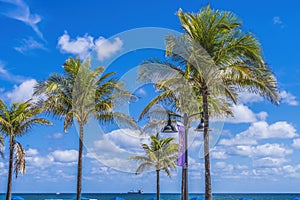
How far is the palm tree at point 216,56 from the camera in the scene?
15.1m

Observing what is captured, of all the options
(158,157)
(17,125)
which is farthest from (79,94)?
(158,157)

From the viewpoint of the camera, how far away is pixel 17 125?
2153 centimetres

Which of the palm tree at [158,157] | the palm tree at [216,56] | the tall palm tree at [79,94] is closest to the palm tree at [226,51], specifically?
the palm tree at [216,56]

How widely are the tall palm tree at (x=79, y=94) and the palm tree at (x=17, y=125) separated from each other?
130 centimetres

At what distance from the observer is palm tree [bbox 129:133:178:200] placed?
32.7 metres

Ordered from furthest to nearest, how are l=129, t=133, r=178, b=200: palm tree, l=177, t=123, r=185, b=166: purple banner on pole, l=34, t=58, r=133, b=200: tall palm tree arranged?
l=129, t=133, r=178, b=200: palm tree < l=34, t=58, r=133, b=200: tall palm tree < l=177, t=123, r=185, b=166: purple banner on pole

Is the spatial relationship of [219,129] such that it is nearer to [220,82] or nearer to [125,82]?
[220,82]

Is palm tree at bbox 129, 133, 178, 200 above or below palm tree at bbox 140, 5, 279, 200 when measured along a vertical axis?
below

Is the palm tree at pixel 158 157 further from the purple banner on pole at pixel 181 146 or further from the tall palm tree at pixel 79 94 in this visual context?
the purple banner on pole at pixel 181 146

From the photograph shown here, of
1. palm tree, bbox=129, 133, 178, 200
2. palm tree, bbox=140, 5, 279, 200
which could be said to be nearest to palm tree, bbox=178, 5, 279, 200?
palm tree, bbox=140, 5, 279, 200

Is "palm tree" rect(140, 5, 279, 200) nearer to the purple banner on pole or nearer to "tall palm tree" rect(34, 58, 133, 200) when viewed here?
the purple banner on pole

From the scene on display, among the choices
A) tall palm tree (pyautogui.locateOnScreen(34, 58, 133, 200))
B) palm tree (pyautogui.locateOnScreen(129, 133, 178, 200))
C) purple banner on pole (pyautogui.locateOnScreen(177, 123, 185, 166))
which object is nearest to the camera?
purple banner on pole (pyautogui.locateOnScreen(177, 123, 185, 166))

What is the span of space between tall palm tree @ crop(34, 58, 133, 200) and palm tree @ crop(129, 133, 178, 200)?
40.9ft

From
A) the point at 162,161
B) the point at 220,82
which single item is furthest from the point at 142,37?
the point at 162,161
